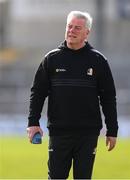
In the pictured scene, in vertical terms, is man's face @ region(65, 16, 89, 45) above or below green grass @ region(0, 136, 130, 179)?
above

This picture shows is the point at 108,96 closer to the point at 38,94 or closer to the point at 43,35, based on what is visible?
the point at 38,94

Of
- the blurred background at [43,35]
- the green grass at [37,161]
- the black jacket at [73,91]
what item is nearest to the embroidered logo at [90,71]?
the black jacket at [73,91]

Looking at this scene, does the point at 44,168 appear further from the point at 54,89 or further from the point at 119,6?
the point at 119,6

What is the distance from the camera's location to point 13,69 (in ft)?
150

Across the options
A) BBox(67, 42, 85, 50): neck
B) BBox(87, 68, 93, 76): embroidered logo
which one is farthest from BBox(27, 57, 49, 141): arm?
BBox(87, 68, 93, 76): embroidered logo

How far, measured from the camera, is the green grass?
14508mm

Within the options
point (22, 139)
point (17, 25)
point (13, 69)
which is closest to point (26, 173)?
point (22, 139)

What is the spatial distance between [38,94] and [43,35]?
4812 centimetres

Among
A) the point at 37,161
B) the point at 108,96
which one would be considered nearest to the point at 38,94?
the point at 108,96

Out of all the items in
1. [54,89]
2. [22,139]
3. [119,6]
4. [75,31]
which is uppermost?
[119,6]

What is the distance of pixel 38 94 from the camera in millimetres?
7688

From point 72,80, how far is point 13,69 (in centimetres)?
3830

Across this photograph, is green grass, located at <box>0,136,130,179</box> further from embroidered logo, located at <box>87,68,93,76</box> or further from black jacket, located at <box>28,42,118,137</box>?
embroidered logo, located at <box>87,68,93,76</box>

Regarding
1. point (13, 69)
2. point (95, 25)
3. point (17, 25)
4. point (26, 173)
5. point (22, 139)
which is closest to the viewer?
point (26, 173)
